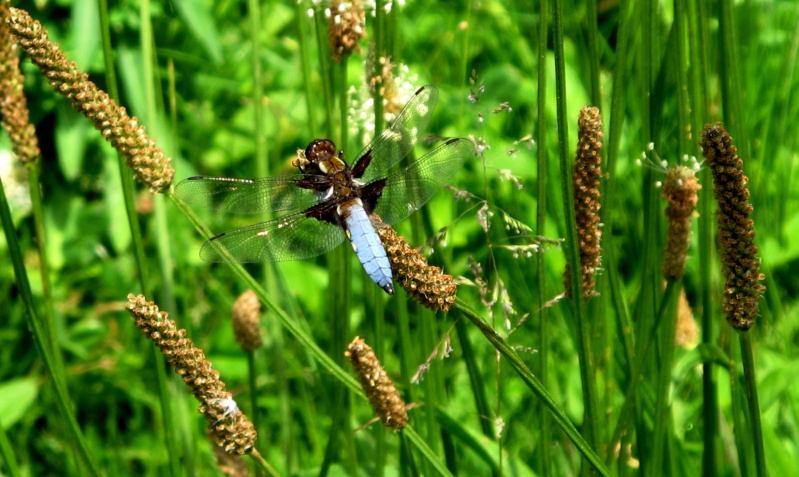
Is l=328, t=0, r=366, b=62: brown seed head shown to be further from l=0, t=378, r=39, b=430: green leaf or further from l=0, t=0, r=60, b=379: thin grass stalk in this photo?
l=0, t=378, r=39, b=430: green leaf

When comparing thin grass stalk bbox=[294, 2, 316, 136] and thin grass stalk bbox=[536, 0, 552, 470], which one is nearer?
thin grass stalk bbox=[536, 0, 552, 470]

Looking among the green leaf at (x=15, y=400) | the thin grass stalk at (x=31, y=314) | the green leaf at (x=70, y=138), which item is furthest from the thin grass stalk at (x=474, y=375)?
the green leaf at (x=70, y=138)

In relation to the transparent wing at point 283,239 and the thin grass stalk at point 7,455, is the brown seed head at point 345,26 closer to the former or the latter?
the transparent wing at point 283,239

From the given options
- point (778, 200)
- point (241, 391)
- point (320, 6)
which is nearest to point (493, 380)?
point (241, 391)

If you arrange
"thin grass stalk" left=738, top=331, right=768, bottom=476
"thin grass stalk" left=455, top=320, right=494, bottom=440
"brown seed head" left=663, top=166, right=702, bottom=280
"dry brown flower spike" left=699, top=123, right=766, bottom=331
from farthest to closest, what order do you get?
"thin grass stalk" left=455, top=320, right=494, bottom=440
"brown seed head" left=663, top=166, right=702, bottom=280
"thin grass stalk" left=738, top=331, right=768, bottom=476
"dry brown flower spike" left=699, top=123, right=766, bottom=331

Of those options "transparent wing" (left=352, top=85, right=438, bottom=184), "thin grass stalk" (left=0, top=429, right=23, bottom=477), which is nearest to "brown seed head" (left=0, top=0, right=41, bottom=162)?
"thin grass stalk" (left=0, top=429, right=23, bottom=477)

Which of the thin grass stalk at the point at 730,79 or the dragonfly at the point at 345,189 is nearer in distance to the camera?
the thin grass stalk at the point at 730,79

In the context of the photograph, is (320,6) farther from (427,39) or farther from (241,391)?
(427,39)
